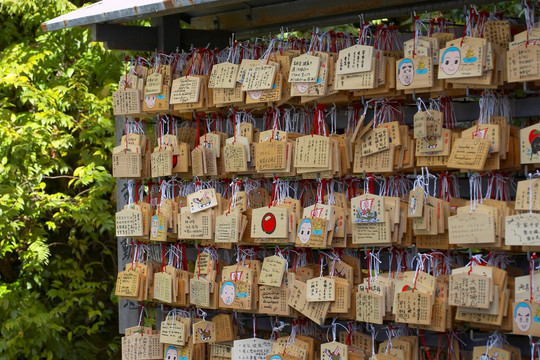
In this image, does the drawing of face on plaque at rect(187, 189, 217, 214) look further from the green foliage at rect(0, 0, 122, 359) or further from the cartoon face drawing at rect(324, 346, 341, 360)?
the green foliage at rect(0, 0, 122, 359)

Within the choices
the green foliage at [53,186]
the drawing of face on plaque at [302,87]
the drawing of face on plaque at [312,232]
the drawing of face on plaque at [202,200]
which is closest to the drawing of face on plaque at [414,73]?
the drawing of face on plaque at [302,87]

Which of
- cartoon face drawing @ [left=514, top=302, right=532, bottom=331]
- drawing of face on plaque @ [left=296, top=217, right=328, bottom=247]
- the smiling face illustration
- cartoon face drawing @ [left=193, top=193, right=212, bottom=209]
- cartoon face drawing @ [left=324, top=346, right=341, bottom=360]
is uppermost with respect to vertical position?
cartoon face drawing @ [left=193, top=193, right=212, bottom=209]

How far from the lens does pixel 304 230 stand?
12.2 ft

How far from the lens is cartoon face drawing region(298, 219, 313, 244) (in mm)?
3699

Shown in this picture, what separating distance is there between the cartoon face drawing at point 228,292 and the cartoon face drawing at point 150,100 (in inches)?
40.5

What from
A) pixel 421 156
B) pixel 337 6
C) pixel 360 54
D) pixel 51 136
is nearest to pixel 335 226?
pixel 421 156

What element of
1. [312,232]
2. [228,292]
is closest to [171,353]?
[228,292]

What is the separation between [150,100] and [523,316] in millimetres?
2202

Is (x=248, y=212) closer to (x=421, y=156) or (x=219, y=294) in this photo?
(x=219, y=294)

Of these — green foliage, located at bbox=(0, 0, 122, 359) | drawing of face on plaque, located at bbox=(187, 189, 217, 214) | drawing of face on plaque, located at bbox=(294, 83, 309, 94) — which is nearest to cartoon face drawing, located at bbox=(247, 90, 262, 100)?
drawing of face on plaque, located at bbox=(294, 83, 309, 94)

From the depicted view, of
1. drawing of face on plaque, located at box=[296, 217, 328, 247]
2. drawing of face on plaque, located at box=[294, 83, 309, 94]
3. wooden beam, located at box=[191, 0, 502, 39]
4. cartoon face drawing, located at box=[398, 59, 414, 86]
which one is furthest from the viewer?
wooden beam, located at box=[191, 0, 502, 39]

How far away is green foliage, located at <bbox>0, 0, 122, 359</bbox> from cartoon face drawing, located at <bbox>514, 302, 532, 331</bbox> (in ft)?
11.4

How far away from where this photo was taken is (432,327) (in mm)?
3365

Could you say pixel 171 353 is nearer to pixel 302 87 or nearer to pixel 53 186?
pixel 302 87
